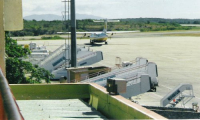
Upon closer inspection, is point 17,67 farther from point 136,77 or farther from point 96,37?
point 96,37

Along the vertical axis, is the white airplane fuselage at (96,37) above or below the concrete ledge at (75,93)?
below

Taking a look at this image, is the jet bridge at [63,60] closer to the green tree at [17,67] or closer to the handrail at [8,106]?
the green tree at [17,67]

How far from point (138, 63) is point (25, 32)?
115500 mm

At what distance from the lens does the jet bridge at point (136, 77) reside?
77.3 ft

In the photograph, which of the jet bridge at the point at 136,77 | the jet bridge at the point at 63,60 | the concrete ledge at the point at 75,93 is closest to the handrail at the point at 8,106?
the concrete ledge at the point at 75,93

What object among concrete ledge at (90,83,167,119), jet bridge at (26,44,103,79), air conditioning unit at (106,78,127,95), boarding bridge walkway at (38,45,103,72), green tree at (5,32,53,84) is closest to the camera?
concrete ledge at (90,83,167,119)

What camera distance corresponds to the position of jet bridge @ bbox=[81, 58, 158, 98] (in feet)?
77.3

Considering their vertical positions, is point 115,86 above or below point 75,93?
above

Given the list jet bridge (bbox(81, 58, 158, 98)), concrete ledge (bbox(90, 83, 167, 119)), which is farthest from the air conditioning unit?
jet bridge (bbox(81, 58, 158, 98))

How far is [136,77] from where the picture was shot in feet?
79.6

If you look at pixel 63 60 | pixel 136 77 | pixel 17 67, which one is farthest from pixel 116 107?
pixel 63 60

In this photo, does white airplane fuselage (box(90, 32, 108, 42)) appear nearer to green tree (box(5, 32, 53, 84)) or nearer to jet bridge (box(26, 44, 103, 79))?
jet bridge (box(26, 44, 103, 79))

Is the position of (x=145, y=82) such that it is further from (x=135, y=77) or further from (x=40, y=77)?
(x=40, y=77)

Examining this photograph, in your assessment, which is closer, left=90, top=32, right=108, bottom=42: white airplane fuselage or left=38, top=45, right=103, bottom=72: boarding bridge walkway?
left=38, top=45, right=103, bottom=72: boarding bridge walkway
